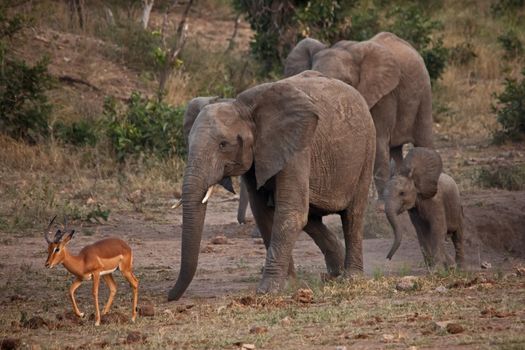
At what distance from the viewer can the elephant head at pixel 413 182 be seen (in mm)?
11992

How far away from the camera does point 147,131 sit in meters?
17.2

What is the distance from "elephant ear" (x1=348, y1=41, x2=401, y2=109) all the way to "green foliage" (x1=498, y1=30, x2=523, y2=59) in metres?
9.55

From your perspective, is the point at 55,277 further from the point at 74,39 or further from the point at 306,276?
the point at 74,39

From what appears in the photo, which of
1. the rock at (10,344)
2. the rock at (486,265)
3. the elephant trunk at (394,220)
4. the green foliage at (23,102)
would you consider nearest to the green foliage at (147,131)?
the green foliage at (23,102)

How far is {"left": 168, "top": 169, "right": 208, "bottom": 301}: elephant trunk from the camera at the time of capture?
941 cm

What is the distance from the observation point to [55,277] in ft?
36.2

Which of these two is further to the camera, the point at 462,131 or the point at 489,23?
the point at 489,23

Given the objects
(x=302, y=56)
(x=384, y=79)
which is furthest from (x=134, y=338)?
(x=302, y=56)

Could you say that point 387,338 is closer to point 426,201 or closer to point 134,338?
point 134,338

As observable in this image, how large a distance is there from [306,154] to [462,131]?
1097 cm

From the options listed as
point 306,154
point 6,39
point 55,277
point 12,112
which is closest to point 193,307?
point 306,154

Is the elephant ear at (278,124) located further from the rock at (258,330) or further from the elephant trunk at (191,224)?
the rock at (258,330)

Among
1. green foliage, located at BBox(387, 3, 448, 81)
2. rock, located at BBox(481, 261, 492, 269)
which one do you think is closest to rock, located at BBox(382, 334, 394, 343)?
rock, located at BBox(481, 261, 492, 269)

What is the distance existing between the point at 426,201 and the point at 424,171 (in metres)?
0.30
